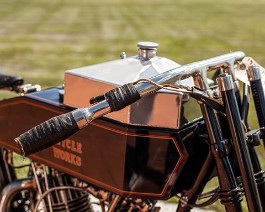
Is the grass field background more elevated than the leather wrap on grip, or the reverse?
the leather wrap on grip

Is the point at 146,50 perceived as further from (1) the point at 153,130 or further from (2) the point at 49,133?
(2) the point at 49,133

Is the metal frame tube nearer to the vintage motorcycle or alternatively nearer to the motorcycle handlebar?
the vintage motorcycle

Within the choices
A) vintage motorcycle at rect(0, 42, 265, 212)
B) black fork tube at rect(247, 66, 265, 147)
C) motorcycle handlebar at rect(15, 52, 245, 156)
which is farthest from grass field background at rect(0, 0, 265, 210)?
motorcycle handlebar at rect(15, 52, 245, 156)

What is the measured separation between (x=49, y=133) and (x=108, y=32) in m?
14.6

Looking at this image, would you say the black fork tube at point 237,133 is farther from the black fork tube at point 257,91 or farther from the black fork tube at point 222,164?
the black fork tube at point 257,91

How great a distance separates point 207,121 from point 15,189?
1.26 metres

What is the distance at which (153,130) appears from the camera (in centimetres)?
216

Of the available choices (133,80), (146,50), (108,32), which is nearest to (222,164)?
(133,80)

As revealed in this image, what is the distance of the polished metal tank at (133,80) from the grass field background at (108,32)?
15.2ft

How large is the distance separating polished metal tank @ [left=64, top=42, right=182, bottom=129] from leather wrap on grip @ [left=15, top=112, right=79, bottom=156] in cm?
38

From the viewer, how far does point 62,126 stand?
181 centimetres

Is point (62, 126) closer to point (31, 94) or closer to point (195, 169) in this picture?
point (195, 169)

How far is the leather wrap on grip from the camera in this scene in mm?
1812

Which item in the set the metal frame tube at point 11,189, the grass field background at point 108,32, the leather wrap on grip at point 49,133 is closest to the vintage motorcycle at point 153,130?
the leather wrap on grip at point 49,133
